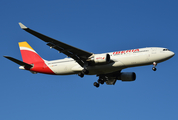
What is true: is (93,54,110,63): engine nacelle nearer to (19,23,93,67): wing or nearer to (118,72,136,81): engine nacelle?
(19,23,93,67): wing

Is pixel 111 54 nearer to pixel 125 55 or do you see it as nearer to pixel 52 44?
pixel 125 55

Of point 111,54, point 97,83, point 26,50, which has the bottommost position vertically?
point 97,83

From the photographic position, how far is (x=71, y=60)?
41.1 meters

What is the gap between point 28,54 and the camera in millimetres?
45656

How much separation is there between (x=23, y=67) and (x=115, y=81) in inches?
605

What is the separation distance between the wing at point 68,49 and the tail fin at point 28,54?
26.2ft

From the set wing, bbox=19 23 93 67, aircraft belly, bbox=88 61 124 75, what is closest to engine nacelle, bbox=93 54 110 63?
aircraft belly, bbox=88 61 124 75

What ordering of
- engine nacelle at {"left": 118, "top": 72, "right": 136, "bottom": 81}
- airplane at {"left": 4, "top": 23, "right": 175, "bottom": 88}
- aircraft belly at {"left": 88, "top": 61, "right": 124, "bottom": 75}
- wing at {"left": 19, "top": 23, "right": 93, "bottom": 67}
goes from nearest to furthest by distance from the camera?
wing at {"left": 19, "top": 23, "right": 93, "bottom": 67} → airplane at {"left": 4, "top": 23, "right": 175, "bottom": 88} → aircraft belly at {"left": 88, "top": 61, "right": 124, "bottom": 75} → engine nacelle at {"left": 118, "top": 72, "right": 136, "bottom": 81}

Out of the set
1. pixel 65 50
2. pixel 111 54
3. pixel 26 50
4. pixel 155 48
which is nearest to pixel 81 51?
pixel 65 50

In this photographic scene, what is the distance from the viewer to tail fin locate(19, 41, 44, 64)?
44644 millimetres

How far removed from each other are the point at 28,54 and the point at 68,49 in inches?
449

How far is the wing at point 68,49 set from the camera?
34094mm

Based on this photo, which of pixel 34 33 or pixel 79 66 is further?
pixel 79 66

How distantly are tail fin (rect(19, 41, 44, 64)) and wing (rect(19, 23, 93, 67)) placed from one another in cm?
799
